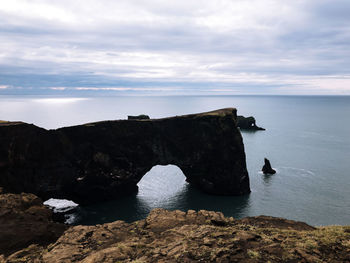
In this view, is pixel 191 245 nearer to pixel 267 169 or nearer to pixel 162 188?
pixel 162 188

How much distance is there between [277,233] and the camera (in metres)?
19.2

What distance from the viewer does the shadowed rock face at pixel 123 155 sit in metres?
48.9

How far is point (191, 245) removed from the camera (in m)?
16.6

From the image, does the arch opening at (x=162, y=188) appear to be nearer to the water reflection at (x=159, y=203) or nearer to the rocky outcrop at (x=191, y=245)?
the water reflection at (x=159, y=203)

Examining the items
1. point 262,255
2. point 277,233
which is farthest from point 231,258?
point 277,233

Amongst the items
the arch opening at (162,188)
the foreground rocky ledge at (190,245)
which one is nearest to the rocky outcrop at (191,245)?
the foreground rocky ledge at (190,245)

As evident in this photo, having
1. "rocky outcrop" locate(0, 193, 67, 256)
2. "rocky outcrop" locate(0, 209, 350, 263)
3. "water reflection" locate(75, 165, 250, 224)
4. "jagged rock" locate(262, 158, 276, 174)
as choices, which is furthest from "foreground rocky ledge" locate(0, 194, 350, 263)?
"jagged rock" locate(262, 158, 276, 174)

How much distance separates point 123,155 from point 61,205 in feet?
57.7

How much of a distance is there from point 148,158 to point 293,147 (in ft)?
251

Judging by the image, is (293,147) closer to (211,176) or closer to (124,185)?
(211,176)

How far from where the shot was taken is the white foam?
2084 inches

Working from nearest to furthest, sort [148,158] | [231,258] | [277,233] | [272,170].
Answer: [231,258] → [277,233] → [148,158] → [272,170]

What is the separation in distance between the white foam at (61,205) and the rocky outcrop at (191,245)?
116 ft

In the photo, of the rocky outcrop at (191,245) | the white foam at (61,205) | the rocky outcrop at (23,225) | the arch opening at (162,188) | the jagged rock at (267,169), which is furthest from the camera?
the jagged rock at (267,169)
